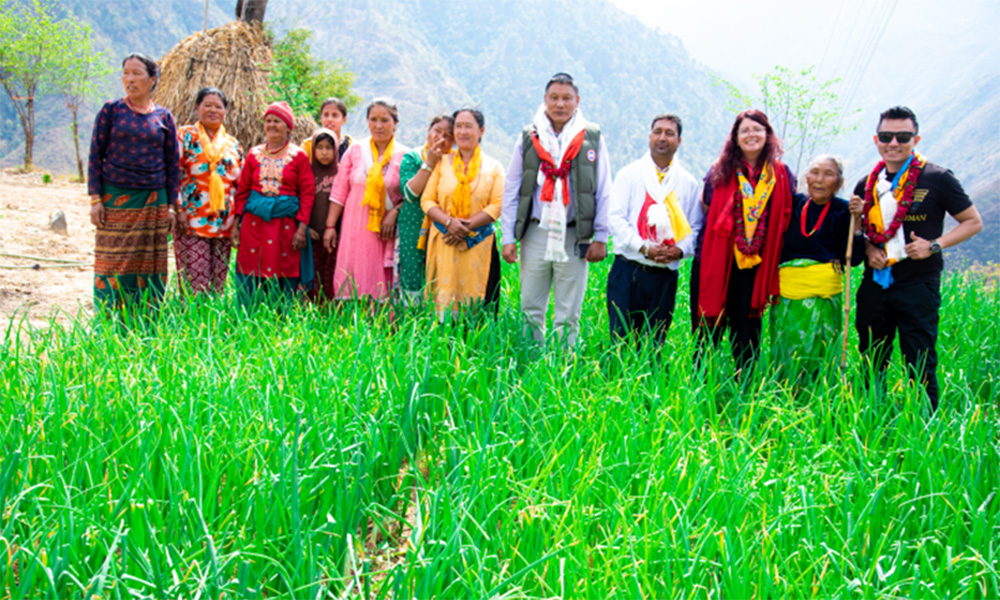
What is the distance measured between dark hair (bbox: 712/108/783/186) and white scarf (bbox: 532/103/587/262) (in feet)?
2.36

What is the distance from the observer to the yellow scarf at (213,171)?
420 cm

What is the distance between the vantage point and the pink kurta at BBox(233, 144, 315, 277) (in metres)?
3.96

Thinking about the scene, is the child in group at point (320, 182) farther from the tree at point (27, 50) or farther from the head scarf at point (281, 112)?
the tree at point (27, 50)

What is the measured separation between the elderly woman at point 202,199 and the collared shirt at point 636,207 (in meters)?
2.44

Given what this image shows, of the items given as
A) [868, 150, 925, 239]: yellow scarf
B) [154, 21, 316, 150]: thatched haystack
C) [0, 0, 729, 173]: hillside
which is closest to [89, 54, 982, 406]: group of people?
[868, 150, 925, 239]: yellow scarf

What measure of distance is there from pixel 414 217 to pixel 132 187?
1687 millimetres

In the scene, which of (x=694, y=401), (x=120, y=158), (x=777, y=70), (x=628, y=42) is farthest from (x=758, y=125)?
(x=628, y=42)

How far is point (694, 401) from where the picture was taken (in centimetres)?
251

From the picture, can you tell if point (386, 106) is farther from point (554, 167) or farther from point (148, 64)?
point (148, 64)

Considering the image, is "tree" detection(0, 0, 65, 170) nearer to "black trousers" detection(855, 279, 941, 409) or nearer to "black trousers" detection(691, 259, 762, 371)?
"black trousers" detection(691, 259, 762, 371)

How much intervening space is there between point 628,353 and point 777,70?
61.9ft

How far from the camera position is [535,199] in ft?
11.5

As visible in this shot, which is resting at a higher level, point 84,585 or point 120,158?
point 120,158

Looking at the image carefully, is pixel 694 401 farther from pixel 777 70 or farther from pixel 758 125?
pixel 777 70
